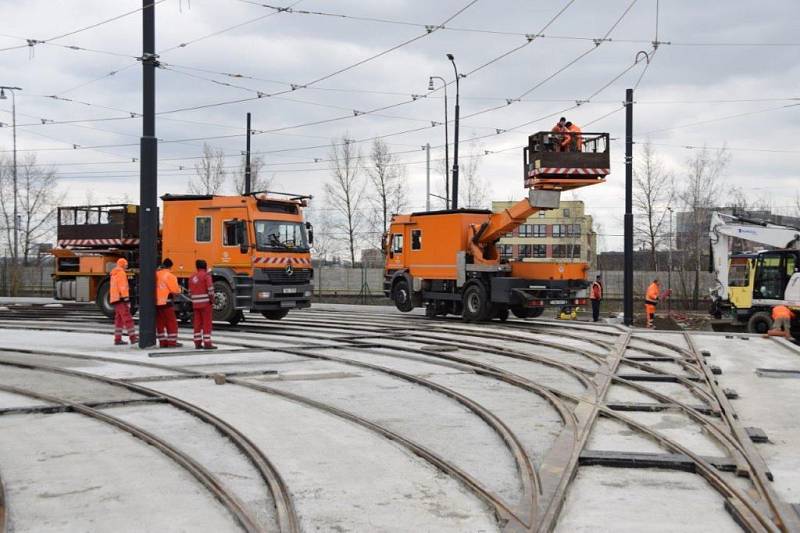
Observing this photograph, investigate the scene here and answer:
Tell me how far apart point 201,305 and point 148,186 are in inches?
98.5

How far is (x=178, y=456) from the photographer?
6.66m

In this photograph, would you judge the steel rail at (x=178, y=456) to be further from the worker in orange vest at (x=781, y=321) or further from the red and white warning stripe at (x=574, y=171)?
the worker in orange vest at (x=781, y=321)

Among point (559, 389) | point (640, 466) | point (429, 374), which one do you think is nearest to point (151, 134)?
point (429, 374)

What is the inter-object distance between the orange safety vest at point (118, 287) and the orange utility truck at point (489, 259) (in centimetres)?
974

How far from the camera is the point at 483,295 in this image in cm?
2253

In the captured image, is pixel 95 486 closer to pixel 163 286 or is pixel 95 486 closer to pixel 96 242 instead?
pixel 163 286

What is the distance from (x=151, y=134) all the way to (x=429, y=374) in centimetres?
714

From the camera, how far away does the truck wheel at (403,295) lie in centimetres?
2527

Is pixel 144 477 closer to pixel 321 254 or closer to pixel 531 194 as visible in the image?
pixel 531 194

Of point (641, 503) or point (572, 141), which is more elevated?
point (572, 141)

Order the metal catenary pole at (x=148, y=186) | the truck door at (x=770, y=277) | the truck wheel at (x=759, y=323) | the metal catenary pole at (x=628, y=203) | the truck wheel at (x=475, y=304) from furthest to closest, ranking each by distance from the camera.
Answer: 1. the truck wheel at (x=759, y=323)
2. the truck door at (x=770, y=277)
3. the metal catenary pole at (x=628, y=203)
4. the truck wheel at (x=475, y=304)
5. the metal catenary pole at (x=148, y=186)

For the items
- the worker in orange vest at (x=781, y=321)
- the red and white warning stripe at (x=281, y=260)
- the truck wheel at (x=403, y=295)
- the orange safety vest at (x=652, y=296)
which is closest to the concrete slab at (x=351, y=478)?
the red and white warning stripe at (x=281, y=260)

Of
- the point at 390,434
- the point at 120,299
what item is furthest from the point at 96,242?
the point at 390,434

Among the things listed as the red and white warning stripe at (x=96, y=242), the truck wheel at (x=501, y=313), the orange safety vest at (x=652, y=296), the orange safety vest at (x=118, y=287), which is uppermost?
the red and white warning stripe at (x=96, y=242)
